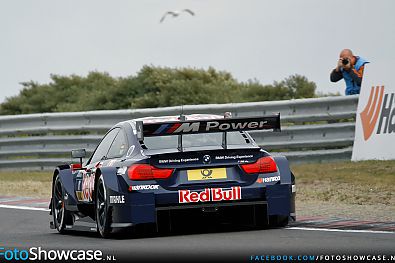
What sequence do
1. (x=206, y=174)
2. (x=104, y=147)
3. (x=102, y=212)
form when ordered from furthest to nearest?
(x=104, y=147) → (x=102, y=212) → (x=206, y=174)

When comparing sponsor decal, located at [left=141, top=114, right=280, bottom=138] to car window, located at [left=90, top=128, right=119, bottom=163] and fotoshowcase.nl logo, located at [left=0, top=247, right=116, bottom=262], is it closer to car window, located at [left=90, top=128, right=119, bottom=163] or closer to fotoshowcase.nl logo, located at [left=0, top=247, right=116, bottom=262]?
Answer: car window, located at [left=90, top=128, right=119, bottom=163]

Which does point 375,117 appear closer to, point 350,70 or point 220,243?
point 350,70

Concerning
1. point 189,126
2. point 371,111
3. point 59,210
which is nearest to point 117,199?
point 189,126

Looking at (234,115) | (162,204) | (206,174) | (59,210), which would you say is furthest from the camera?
(234,115)

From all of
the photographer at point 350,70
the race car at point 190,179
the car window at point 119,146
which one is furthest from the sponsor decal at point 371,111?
the car window at point 119,146

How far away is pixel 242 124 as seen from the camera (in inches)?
466

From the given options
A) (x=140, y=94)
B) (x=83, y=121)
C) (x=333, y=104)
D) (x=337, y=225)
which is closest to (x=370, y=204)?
(x=337, y=225)

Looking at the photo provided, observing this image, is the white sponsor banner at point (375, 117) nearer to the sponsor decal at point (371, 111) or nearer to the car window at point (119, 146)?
the sponsor decal at point (371, 111)

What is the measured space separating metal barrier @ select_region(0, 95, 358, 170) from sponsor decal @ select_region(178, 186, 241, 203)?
872cm

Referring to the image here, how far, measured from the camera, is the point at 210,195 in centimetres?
1152

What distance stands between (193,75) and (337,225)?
26.2 meters

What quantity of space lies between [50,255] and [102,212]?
2198 millimetres

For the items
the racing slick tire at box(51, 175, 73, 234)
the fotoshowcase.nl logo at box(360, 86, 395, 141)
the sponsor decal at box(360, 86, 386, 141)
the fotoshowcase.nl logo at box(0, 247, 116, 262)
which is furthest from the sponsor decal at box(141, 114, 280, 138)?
the sponsor decal at box(360, 86, 386, 141)

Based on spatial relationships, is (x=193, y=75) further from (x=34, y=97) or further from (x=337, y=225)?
(x=337, y=225)
